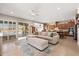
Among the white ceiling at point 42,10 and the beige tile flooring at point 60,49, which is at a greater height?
the white ceiling at point 42,10

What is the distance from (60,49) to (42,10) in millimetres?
1259

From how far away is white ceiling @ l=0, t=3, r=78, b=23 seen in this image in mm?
2754

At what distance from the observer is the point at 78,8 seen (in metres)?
2.72

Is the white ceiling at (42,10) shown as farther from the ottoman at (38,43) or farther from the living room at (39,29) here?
the ottoman at (38,43)

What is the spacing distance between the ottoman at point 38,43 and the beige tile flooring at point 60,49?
29 cm

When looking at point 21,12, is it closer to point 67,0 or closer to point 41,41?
point 41,41

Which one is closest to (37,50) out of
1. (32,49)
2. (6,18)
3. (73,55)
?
(32,49)

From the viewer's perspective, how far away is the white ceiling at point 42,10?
275 cm

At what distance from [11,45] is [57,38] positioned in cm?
140

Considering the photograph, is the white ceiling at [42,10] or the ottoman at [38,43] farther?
the ottoman at [38,43]

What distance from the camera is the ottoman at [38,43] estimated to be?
286 centimetres

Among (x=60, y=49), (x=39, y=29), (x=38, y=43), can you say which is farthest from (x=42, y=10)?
(x=60, y=49)

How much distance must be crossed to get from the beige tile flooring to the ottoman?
0.96ft

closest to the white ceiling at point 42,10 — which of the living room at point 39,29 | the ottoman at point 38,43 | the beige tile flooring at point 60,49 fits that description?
the living room at point 39,29
